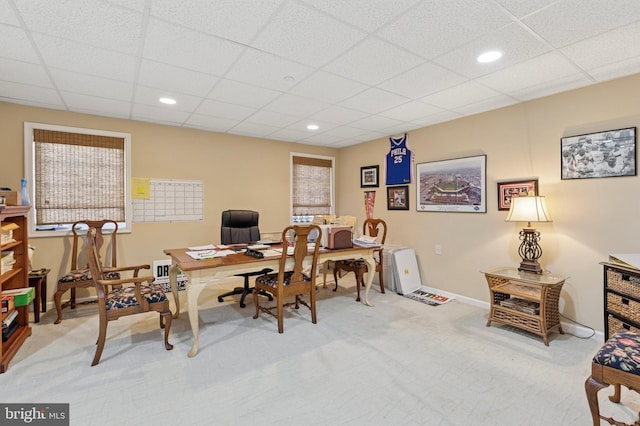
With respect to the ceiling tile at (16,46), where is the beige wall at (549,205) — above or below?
below

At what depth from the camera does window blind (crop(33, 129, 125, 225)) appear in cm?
344

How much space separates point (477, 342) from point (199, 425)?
2323mm

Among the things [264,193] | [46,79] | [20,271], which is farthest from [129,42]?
[264,193]

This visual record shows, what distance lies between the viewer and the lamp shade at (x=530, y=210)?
9.31ft

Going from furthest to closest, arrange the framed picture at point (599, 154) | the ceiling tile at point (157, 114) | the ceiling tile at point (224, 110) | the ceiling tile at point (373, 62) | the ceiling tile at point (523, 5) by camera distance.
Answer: the ceiling tile at point (157, 114)
the ceiling tile at point (224, 110)
the framed picture at point (599, 154)
the ceiling tile at point (373, 62)
the ceiling tile at point (523, 5)

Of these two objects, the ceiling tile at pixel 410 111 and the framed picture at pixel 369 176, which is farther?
the framed picture at pixel 369 176

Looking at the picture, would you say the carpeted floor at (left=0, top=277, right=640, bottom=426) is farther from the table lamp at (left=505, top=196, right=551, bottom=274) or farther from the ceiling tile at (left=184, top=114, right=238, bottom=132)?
the ceiling tile at (left=184, top=114, right=238, bottom=132)

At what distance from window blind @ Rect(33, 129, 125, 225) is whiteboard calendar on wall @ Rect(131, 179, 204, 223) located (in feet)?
0.63

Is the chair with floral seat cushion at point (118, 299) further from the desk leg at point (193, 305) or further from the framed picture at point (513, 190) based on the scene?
the framed picture at point (513, 190)

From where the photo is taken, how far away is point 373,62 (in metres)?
2.33

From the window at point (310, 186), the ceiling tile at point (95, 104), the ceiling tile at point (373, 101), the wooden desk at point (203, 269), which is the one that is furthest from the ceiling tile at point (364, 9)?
the window at point (310, 186)

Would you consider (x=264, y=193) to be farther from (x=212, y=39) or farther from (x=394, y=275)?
(x=212, y=39)

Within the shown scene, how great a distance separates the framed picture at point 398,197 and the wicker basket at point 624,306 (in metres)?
2.54

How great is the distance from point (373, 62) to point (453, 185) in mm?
2191
